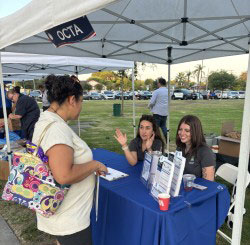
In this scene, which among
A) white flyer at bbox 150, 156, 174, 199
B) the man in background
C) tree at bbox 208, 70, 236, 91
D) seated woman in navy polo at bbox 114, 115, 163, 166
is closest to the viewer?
white flyer at bbox 150, 156, 174, 199

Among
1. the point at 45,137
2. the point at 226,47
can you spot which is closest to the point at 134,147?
the point at 45,137

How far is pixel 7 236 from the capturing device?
9.07 feet

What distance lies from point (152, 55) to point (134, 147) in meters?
2.15

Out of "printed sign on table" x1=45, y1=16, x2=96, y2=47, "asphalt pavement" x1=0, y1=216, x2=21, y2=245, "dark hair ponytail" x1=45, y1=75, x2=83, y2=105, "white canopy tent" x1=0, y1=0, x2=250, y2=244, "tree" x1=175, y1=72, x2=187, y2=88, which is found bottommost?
"asphalt pavement" x1=0, y1=216, x2=21, y2=245

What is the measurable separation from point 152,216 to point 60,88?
994 mm

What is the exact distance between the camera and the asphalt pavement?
2.64 m

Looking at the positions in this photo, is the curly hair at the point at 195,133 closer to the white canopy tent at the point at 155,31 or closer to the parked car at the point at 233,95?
the white canopy tent at the point at 155,31

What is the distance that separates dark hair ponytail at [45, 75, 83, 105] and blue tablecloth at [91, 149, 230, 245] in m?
0.90

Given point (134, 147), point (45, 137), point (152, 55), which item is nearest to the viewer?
point (45, 137)

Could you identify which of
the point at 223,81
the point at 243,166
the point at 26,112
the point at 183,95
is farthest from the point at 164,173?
the point at 223,81

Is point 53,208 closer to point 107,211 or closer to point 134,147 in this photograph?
point 107,211

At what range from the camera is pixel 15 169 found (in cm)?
132

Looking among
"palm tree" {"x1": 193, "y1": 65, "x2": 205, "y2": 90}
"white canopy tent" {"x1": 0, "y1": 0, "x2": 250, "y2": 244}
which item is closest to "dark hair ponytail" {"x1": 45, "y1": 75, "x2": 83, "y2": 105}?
"white canopy tent" {"x1": 0, "y1": 0, "x2": 250, "y2": 244}

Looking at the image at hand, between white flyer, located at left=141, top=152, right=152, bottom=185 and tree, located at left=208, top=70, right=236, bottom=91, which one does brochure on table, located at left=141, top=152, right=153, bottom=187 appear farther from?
tree, located at left=208, top=70, right=236, bottom=91
